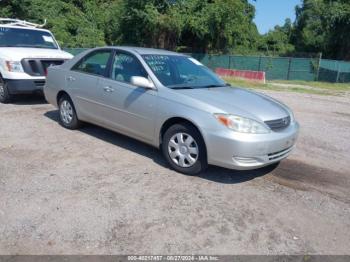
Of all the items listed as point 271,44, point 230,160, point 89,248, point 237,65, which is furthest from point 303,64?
point 89,248

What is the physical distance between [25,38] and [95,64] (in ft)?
15.1

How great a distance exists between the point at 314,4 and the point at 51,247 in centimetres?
3796

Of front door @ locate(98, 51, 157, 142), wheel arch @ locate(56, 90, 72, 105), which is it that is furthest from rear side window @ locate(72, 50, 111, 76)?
wheel arch @ locate(56, 90, 72, 105)

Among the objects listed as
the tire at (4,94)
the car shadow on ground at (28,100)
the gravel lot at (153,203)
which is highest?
the tire at (4,94)

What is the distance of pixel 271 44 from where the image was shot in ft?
155

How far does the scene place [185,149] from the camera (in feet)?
16.6

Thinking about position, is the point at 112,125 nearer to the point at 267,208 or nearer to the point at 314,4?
the point at 267,208

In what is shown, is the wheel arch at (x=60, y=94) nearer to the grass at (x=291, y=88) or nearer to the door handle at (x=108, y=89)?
the door handle at (x=108, y=89)

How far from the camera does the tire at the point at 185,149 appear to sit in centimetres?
495

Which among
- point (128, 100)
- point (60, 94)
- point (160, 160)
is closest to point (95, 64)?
point (60, 94)

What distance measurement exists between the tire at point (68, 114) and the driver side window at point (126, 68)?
1.29 m

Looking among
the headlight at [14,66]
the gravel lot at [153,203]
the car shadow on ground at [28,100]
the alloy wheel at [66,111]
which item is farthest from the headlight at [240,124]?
the car shadow on ground at [28,100]

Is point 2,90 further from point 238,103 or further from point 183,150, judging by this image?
point 238,103

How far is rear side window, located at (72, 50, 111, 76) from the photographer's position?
6297 millimetres
